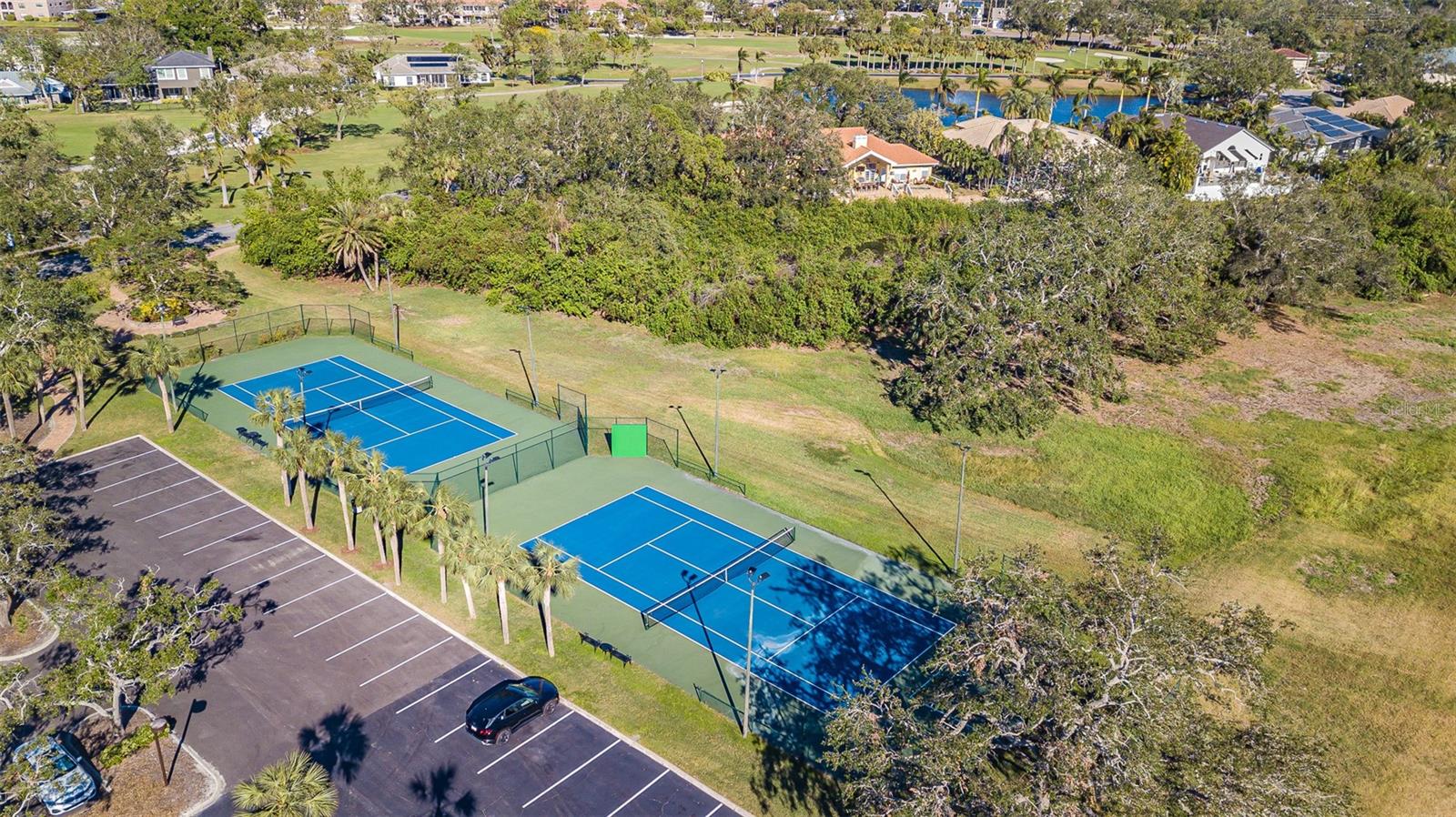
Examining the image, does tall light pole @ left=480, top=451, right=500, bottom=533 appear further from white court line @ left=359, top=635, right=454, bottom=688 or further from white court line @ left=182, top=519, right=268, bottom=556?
white court line @ left=182, top=519, right=268, bottom=556

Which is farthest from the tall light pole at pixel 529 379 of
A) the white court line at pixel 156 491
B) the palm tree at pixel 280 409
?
the white court line at pixel 156 491

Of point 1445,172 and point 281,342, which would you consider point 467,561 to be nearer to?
point 281,342

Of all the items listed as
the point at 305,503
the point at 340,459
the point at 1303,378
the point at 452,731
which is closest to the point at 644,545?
the point at 452,731

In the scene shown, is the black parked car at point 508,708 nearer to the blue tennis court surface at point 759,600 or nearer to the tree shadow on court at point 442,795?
the tree shadow on court at point 442,795

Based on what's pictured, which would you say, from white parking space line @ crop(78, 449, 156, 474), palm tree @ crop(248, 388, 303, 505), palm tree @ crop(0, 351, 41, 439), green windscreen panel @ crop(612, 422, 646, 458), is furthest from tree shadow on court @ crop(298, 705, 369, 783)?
palm tree @ crop(0, 351, 41, 439)

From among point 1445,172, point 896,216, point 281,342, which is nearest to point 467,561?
point 281,342

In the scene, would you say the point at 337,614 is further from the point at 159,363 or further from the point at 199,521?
the point at 159,363
